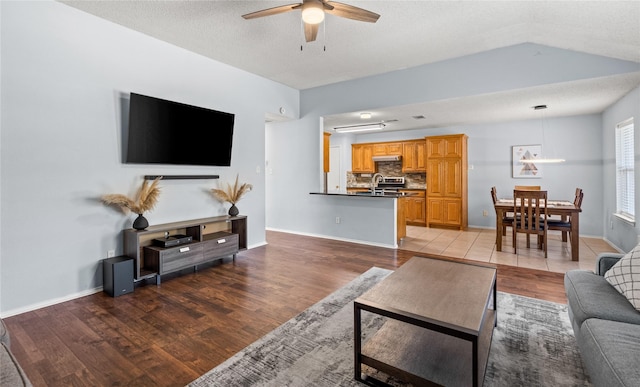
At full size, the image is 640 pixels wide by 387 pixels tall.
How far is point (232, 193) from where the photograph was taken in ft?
15.1

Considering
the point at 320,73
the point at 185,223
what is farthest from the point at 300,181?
the point at 185,223

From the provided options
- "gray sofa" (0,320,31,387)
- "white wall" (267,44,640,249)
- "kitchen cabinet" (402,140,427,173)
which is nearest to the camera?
"gray sofa" (0,320,31,387)

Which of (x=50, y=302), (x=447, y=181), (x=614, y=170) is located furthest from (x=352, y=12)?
(x=614, y=170)

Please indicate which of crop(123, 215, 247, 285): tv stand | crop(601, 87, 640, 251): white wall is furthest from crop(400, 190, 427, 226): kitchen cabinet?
crop(123, 215, 247, 285): tv stand

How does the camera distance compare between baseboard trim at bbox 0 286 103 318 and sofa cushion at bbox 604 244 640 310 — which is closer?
sofa cushion at bbox 604 244 640 310

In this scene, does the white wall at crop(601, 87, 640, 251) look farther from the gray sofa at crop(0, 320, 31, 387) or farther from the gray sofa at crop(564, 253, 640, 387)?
the gray sofa at crop(0, 320, 31, 387)

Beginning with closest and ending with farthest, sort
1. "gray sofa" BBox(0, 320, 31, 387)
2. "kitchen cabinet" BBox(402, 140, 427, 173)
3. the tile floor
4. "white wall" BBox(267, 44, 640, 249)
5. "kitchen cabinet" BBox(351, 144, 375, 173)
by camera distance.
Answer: "gray sofa" BBox(0, 320, 31, 387) < "white wall" BBox(267, 44, 640, 249) < the tile floor < "kitchen cabinet" BBox(402, 140, 427, 173) < "kitchen cabinet" BBox(351, 144, 375, 173)

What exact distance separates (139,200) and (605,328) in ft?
12.9

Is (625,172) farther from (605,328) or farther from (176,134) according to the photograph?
(176,134)

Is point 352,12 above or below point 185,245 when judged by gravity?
above

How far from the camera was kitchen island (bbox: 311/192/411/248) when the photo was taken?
5.04 metres

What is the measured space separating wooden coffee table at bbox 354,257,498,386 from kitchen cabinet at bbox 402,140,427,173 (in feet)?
18.1

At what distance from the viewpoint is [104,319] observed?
8.41 ft

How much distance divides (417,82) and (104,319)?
4802 millimetres
